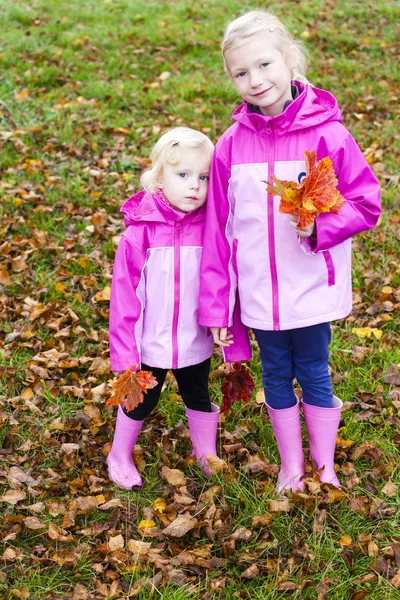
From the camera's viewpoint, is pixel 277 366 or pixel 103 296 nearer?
pixel 277 366

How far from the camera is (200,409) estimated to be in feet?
9.82

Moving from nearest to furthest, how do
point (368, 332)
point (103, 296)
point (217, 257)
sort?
point (217, 257) → point (368, 332) → point (103, 296)

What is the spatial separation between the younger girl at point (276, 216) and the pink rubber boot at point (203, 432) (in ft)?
1.47

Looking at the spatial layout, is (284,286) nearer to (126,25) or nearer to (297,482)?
(297,482)

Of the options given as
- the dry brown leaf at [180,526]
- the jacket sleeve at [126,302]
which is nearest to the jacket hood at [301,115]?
the jacket sleeve at [126,302]

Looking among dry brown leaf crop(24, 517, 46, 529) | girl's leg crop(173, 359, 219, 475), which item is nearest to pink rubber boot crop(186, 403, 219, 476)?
girl's leg crop(173, 359, 219, 475)

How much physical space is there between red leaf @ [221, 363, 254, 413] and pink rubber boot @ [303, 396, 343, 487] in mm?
278

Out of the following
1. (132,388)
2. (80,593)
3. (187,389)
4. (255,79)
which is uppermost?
(255,79)

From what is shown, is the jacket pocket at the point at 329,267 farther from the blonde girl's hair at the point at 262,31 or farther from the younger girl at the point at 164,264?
the blonde girl's hair at the point at 262,31

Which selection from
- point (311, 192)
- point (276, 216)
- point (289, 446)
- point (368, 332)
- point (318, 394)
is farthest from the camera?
point (368, 332)

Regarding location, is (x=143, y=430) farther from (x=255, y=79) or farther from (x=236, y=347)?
(x=255, y=79)

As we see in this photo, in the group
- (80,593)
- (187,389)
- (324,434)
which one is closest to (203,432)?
(187,389)

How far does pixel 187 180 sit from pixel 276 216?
42 centimetres

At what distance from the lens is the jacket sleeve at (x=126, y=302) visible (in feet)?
8.59
